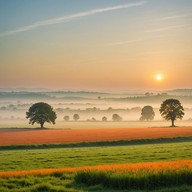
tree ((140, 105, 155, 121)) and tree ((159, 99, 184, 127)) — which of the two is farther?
tree ((140, 105, 155, 121))

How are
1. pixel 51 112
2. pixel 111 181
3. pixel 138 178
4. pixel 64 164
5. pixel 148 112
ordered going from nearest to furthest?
pixel 138 178 < pixel 111 181 < pixel 64 164 < pixel 51 112 < pixel 148 112

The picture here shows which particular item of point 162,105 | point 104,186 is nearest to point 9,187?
point 104,186

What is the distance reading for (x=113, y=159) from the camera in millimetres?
42719

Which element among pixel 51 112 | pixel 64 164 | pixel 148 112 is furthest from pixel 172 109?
pixel 64 164

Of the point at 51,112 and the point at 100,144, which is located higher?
the point at 51,112

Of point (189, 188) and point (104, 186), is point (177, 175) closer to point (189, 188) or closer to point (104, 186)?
point (189, 188)

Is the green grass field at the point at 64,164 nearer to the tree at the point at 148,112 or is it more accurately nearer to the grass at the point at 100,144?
the grass at the point at 100,144

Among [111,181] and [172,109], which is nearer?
[111,181]

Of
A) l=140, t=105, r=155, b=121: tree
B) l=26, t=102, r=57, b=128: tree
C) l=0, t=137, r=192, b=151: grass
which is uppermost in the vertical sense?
l=140, t=105, r=155, b=121: tree

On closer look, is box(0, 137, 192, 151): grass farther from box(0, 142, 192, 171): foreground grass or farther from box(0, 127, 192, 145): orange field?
box(0, 142, 192, 171): foreground grass

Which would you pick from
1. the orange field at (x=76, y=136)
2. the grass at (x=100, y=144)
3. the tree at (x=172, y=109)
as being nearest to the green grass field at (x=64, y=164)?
the grass at (x=100, y=144)

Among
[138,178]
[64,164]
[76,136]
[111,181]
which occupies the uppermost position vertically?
[76,136]

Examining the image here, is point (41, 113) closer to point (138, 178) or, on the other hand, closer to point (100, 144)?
point (100, 144)

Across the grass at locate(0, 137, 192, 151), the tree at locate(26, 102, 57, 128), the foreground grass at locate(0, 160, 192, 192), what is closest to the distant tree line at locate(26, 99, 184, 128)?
the tree at locate(26, 102, 57, 128)
